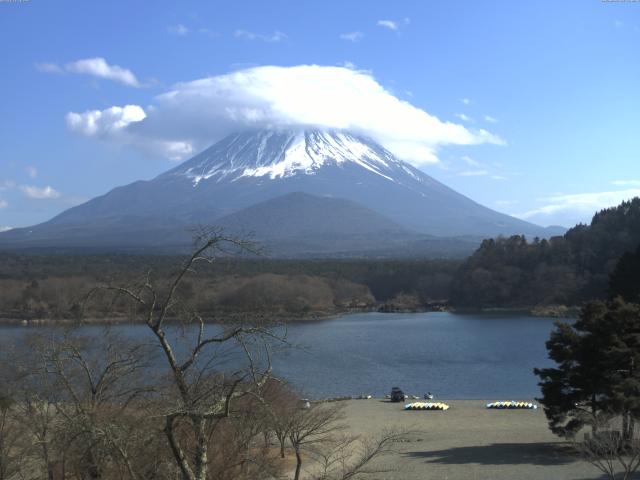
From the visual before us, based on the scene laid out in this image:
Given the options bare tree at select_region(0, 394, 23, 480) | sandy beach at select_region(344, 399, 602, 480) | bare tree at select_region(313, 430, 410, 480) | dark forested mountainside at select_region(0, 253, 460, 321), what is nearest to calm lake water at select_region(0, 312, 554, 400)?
sandy beach at select_region(344, 399, 602, 480)

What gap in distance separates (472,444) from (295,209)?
117 meters

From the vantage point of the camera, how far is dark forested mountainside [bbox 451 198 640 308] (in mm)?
49688

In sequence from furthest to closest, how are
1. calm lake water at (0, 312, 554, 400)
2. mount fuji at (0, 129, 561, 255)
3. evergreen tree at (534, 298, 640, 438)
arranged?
→ mount fuji at (0, 129, 561, 255)
calm lake water at (0, 312, 554, 400)
evergreen tree at (534, 298, 640, 438)

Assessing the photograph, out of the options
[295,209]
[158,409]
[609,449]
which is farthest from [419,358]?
[295,209]

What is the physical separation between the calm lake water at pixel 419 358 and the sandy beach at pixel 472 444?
2.22 metres

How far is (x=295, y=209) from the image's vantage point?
129875 millimetres

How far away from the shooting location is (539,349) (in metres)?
29.4

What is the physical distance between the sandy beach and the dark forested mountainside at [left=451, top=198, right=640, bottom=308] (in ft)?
108

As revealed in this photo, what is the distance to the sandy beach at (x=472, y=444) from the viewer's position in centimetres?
1109

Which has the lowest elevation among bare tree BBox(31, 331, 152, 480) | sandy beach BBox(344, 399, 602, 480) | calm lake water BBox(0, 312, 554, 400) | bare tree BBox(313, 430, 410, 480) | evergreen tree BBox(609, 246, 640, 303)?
calm lake water BBox(0, 312, 554, 400)

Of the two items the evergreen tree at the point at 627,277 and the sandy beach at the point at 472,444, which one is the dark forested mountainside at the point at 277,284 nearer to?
the evergreen tree at the point at 627,277

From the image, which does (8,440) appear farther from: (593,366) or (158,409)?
(593,366)

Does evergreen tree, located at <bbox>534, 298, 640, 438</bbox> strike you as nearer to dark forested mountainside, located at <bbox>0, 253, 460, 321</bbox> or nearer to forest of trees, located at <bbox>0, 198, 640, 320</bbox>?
dark forested mountainside, located at <bbox>0, 253, 460, 321</bbox>

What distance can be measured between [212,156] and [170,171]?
9721 mm
